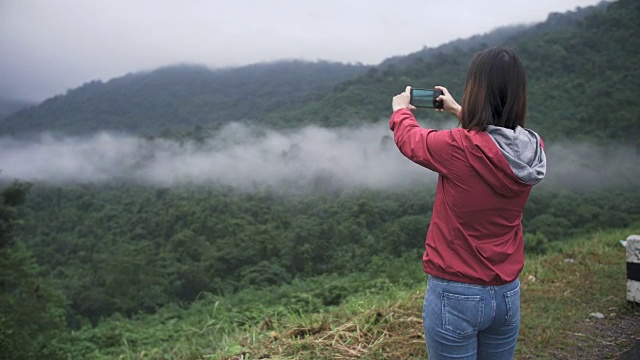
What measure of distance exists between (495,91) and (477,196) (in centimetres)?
26

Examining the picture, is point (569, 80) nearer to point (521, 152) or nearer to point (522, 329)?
point (522, 329)

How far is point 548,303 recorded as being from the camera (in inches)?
126

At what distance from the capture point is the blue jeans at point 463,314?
1.19 m

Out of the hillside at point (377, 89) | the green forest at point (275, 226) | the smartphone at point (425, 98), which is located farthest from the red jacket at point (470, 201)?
the hillside at point (377, 89)

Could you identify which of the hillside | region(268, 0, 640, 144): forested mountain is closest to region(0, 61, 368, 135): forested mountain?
the hillside

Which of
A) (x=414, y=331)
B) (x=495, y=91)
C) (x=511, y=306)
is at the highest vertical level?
(x=495, y=91)

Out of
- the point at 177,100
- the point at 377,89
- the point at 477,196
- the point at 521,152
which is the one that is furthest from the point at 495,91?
the point at 177,100

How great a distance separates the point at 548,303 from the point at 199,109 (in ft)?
223

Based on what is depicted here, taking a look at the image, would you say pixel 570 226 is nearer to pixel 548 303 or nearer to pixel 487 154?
pixel 548 303

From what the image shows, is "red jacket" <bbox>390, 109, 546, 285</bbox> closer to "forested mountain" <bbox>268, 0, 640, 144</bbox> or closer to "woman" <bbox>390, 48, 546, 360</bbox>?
"woman" <bbox>390, 48, 546, 360</bbox>

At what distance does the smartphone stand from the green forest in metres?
1.84

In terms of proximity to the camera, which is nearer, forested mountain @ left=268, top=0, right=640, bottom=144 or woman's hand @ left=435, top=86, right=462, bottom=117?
woman's hand @ left=435, top=86, right=462, bottom=117

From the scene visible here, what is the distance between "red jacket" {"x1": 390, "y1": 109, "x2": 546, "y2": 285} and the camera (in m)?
1.13

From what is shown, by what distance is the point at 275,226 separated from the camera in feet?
89.2
